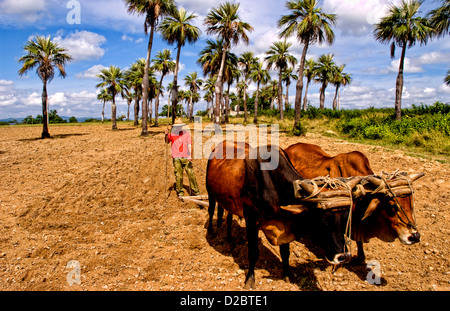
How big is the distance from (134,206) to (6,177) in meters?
5.36

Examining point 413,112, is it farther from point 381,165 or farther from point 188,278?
point 188,278

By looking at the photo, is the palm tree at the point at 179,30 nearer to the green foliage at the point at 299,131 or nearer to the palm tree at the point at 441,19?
the green foliage at the point at 299,131

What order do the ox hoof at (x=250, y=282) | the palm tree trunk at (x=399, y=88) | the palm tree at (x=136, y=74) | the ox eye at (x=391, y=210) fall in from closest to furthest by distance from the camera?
the ox eye at (x=391, y=210) → the ox hoof at (x=250, y=282) → the palm tree trunk at (x=399, y=88) → the palm tree at (x=136, y=74)

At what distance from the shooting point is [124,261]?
444cm

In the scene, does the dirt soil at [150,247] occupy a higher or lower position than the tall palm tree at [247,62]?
lower

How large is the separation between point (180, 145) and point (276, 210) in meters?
4.36

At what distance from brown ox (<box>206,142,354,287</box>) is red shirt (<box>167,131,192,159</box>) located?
283cm

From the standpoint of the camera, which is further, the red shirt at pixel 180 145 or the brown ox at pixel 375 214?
the red shirt at pixel 180 145

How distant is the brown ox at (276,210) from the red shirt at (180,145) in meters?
2.83

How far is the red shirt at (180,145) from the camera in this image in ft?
23.5

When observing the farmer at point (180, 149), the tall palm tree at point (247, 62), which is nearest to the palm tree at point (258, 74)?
the tall palm tree at point (247, 62)

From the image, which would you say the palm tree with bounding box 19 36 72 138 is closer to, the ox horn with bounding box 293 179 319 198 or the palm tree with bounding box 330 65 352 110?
the ox horn with bounding box 293 179 319 198

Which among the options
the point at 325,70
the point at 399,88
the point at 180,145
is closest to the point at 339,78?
the point at 325,70

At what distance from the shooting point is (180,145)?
718 centimetres
